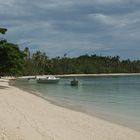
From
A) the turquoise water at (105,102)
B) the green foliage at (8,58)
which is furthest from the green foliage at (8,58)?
the turquoise water at (105,102)

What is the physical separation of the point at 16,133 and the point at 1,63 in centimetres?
4363

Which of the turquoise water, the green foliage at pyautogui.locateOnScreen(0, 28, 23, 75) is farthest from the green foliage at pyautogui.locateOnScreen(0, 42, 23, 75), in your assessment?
the turquoise water

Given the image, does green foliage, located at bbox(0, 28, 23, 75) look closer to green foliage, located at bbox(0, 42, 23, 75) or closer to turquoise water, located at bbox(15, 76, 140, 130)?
green foliage, located at bbox(0, 42, 23, 75)

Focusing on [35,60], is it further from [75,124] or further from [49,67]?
[75,124]

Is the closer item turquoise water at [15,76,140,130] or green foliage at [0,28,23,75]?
turquoise water at [15,76,140,130]

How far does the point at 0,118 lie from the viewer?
19812 millimetres

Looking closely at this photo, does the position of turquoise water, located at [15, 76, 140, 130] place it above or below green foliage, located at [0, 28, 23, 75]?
below

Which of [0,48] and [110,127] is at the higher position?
[0,48]

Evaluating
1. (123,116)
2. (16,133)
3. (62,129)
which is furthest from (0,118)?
(123,116)

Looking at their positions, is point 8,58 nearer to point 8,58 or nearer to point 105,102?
point 8,58

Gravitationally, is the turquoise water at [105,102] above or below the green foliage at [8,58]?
below

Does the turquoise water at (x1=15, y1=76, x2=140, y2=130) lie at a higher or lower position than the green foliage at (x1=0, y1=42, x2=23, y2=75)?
lower

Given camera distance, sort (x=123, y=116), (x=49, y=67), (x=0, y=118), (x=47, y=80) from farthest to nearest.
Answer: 1. (x=49, y=67)
2. (x=47, y=80)
3. (x=123, y=116)
4. (x=0, y=118)

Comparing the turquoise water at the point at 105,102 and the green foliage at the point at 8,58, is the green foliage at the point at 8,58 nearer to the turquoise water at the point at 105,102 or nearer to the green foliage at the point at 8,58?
the green foliage at the point at 8,58
